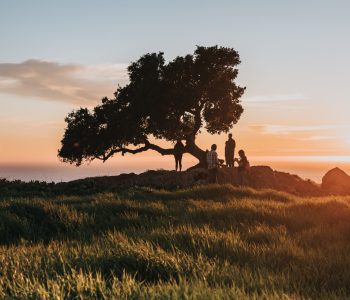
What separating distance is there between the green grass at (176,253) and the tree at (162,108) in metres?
26.9

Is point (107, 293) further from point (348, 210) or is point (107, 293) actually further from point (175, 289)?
point (348, 210)

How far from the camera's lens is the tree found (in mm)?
43031

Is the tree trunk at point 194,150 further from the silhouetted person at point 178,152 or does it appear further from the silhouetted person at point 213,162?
the silhouetted person at point 213,162

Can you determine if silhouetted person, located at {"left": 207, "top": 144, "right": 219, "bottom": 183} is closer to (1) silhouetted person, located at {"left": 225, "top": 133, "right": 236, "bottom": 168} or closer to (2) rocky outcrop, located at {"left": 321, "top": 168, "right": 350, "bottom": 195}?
(1) silhouetted person, located at {"left": 225, "top": 133, "right": 236, "bottom": 168}

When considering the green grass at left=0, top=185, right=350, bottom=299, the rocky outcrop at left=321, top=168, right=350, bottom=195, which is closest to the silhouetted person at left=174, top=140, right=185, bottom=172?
the rocky outcrop at left=321, top=168, right=350, bottom=195

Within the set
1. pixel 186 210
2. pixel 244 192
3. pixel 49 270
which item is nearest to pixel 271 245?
pixel 49 270

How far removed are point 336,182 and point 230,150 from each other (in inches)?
272

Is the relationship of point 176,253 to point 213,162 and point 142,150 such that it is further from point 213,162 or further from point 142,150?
point 142,150

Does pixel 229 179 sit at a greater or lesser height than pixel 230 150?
lesser

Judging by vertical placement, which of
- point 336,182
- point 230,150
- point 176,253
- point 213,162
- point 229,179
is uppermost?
point 230,150

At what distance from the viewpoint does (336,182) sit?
34.2 metres

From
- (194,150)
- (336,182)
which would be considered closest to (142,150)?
(194,150)

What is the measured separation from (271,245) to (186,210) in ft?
17.1

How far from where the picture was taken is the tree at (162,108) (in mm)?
43031
